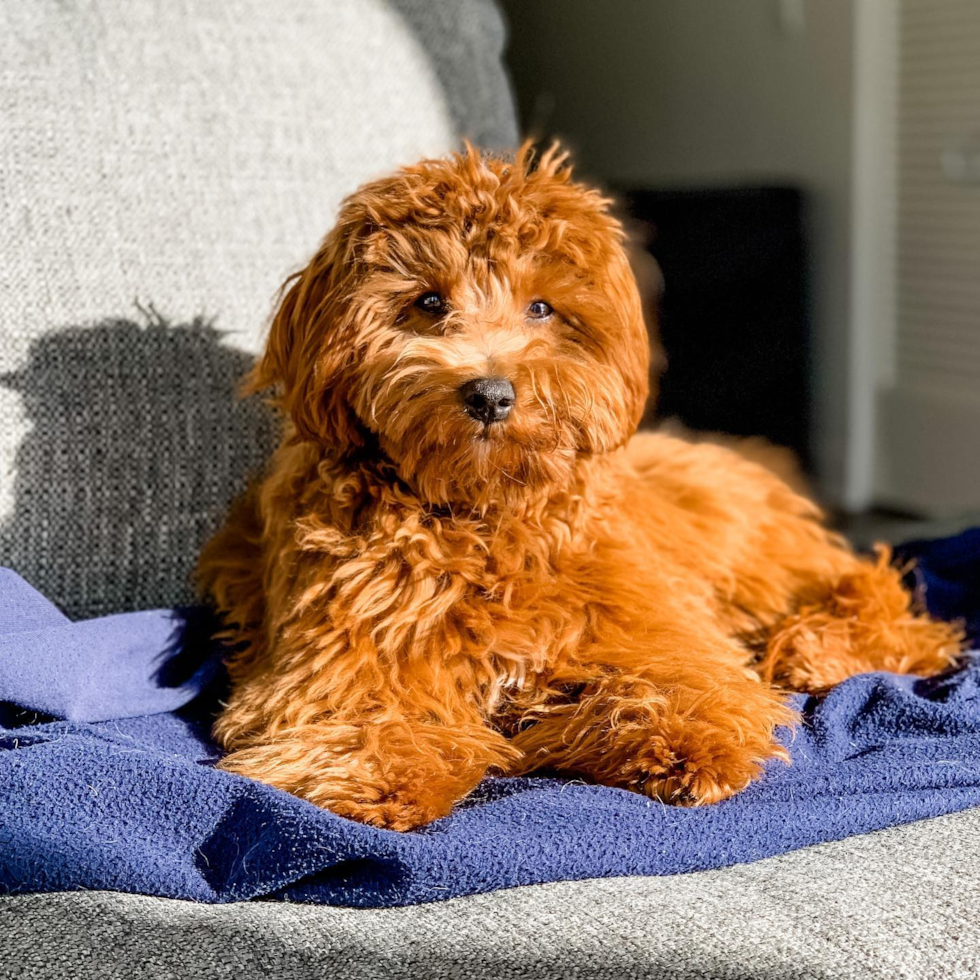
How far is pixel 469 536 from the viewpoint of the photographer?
1.71 m

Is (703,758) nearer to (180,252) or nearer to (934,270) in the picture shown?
(180,252)

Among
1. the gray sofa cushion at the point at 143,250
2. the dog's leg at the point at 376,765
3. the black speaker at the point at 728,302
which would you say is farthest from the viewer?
the black speaker at the point at 728,302

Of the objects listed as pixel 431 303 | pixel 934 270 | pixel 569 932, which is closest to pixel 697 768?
pixel 569 932

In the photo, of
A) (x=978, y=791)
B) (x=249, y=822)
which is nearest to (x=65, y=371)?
(x=249, y=822)

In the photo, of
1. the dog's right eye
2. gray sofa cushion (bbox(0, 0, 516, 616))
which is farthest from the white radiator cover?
the dog's right eye

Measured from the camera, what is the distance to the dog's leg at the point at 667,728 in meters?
1.51

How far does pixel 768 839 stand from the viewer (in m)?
1.45

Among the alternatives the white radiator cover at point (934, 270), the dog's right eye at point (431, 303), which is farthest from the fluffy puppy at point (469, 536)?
the white radiator cover at point (934, 270)

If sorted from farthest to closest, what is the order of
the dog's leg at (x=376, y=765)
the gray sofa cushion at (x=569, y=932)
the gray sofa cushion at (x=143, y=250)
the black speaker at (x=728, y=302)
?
the black speaker at (x=728, y=302) < the gray sofa cushion at (x=143, y=250) < the dog's leg at (x=376, y=765) < the gray sofa cushion at (x=569, y=932)

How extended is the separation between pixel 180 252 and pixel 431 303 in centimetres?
67

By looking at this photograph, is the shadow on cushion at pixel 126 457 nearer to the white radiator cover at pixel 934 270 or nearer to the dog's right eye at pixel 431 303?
the dog's right eye at pixel 431 303

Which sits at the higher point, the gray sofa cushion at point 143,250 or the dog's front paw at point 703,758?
the gray sofa cushion at point 143,250

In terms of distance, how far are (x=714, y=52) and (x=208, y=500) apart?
3.13m

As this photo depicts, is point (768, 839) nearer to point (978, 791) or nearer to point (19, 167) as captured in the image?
point (978, 791)
